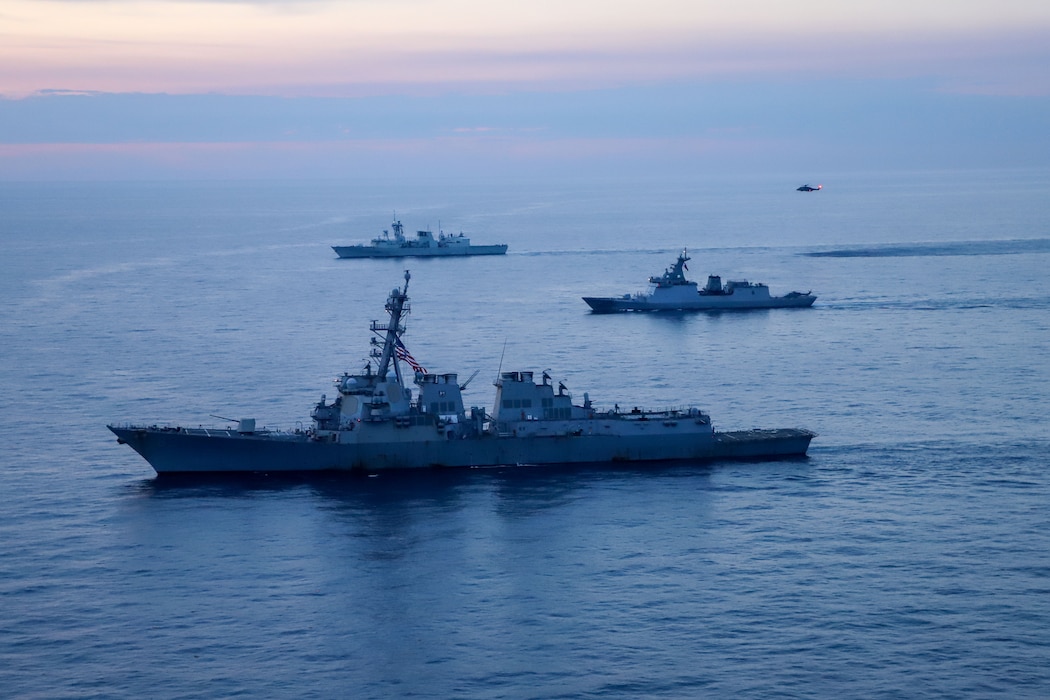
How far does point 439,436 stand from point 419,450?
44.0 inches

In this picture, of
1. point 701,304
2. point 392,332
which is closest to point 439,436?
point 392,332

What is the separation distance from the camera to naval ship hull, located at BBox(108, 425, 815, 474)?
59.3 meters

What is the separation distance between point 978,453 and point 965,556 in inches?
604

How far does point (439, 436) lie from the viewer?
199 feet

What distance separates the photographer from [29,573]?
46.2 metres

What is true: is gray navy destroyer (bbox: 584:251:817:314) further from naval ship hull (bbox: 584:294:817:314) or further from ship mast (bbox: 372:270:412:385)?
ship mast (bbox: 372:270:412:385)

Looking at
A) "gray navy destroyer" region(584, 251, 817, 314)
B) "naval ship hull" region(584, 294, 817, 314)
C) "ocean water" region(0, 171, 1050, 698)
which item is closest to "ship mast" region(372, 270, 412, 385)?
"ocean water" region(0, 171, 1050, 698)

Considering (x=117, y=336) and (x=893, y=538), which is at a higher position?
(x=117, y=336)

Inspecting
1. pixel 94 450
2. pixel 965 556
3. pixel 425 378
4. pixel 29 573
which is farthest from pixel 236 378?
pixel 965 556

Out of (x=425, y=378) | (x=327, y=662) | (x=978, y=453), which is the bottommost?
(x=327, y=662)

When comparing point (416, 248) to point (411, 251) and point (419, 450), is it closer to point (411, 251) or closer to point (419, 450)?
point (411, 251)

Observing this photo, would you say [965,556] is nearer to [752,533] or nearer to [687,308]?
[752,533]

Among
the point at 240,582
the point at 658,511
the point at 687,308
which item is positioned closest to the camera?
the point at 240,582

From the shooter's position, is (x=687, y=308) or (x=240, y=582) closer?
(x=240, y=582)
